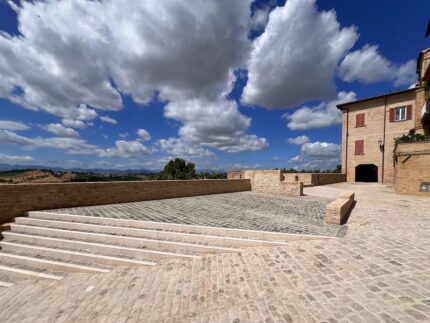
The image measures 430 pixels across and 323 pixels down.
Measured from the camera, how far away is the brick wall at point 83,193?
7.51 meters

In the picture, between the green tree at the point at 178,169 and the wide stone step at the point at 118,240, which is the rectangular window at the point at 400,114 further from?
the green tree at the point at 178,169

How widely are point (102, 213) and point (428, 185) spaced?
17.1 meters

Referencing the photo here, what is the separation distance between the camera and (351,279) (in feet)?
11.6

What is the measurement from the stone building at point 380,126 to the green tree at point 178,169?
25.2 meters

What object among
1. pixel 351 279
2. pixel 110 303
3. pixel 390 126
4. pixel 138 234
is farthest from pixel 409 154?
pixel 110 303

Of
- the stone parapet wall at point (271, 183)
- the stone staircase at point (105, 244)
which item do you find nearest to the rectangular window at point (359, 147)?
the stone parapet wall at point (271, 183)

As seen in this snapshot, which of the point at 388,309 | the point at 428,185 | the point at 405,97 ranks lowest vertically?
the point at 388,309

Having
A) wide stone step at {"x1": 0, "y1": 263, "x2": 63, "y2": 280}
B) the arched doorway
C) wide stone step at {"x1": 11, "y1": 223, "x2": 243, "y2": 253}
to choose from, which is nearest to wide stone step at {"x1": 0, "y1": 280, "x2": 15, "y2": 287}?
wide stone step at {"x1": 0, "y1": 263, "x2": 63, "y2": 280}

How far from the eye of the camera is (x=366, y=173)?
1002 inches

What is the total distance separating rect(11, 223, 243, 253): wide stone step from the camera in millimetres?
5273

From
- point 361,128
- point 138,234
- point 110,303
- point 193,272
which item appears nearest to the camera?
point 110,303

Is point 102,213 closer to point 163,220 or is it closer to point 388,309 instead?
point 163,220

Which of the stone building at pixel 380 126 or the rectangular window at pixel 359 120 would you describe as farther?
the rectangular window at pixel 359 120

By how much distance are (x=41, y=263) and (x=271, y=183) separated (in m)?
12.7
